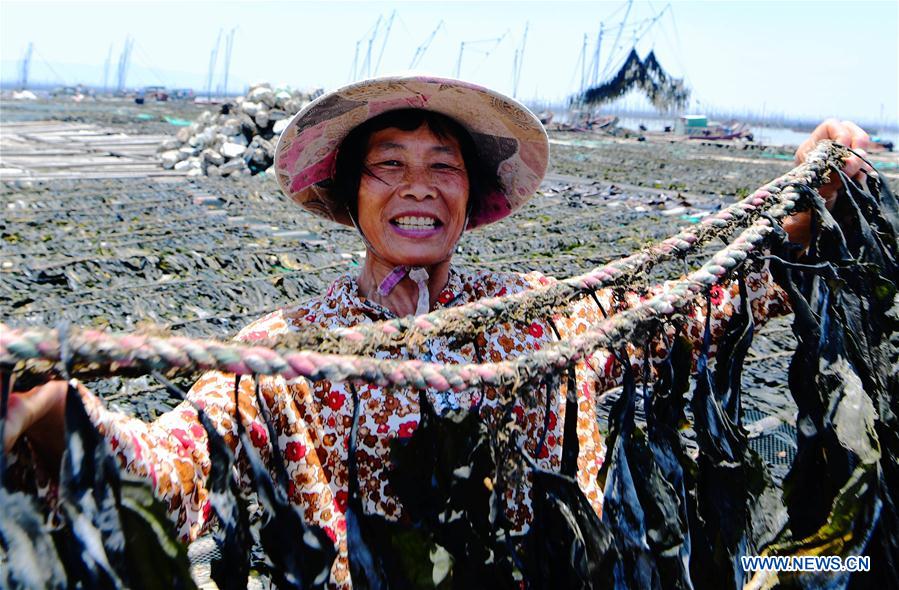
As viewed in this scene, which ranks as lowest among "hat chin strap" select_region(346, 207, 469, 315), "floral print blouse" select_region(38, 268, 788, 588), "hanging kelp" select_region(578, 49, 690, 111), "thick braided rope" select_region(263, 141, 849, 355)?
"floral print blouse" select_region(38, 268, 788, 588)

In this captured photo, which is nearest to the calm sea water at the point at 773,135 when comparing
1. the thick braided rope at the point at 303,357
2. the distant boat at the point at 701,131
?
the distant boat at the point at 701,131

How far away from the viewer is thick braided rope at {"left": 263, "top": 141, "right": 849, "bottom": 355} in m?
0.82

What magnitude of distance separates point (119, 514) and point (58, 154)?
69.1 feet

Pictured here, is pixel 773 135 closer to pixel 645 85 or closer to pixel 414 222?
pixel 645 85

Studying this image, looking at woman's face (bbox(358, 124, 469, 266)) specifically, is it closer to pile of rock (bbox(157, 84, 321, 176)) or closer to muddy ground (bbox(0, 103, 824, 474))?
muddy ground (bbox(0, 103, 824, 474))

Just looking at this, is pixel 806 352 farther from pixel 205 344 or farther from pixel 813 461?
pixel 205 344

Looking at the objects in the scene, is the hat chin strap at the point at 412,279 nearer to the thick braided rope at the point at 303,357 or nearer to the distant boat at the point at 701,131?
the thick braided rope at the point at 303,357

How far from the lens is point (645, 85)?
144 feet

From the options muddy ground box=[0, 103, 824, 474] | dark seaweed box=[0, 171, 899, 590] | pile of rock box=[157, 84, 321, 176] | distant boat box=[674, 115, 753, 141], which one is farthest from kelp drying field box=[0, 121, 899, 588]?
distant boat box=[674, 115, 753, 141]

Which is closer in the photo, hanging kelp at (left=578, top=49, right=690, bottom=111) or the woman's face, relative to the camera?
the woman's face

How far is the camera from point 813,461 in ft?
3.88

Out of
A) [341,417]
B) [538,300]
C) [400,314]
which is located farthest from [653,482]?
[400,314]

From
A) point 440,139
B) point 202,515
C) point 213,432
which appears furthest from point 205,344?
point 440,139

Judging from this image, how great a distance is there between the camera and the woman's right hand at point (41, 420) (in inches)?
26.7
